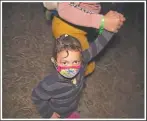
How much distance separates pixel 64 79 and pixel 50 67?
67 centimetres

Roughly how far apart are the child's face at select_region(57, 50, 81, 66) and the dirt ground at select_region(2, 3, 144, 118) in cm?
59

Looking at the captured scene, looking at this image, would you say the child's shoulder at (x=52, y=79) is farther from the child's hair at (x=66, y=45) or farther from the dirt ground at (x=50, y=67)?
the dirt ground at (x=50, y=67)

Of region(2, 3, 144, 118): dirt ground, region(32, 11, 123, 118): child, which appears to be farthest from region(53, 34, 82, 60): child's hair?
region(2, 3, 144, 118): dirt ground

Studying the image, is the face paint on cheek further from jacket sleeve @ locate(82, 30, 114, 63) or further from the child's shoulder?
jacket sleeve @ locate(82, 30, 114, 63)

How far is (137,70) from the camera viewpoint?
6.94 feet

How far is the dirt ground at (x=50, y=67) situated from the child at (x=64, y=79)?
0.39 meters

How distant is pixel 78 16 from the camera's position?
1.35 meters

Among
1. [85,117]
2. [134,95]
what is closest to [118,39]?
[134,95]

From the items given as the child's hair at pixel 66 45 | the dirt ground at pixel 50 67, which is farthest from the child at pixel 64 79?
the dirt ground at pixel 50 67

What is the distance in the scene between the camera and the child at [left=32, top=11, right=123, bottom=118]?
1.36 m

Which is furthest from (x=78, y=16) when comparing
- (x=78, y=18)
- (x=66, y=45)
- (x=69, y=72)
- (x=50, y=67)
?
(x=50, y=67)

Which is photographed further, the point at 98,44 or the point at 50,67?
the point at 50,67

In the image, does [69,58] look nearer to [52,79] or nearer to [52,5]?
[52,79]

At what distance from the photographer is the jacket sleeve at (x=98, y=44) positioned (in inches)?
53.9
